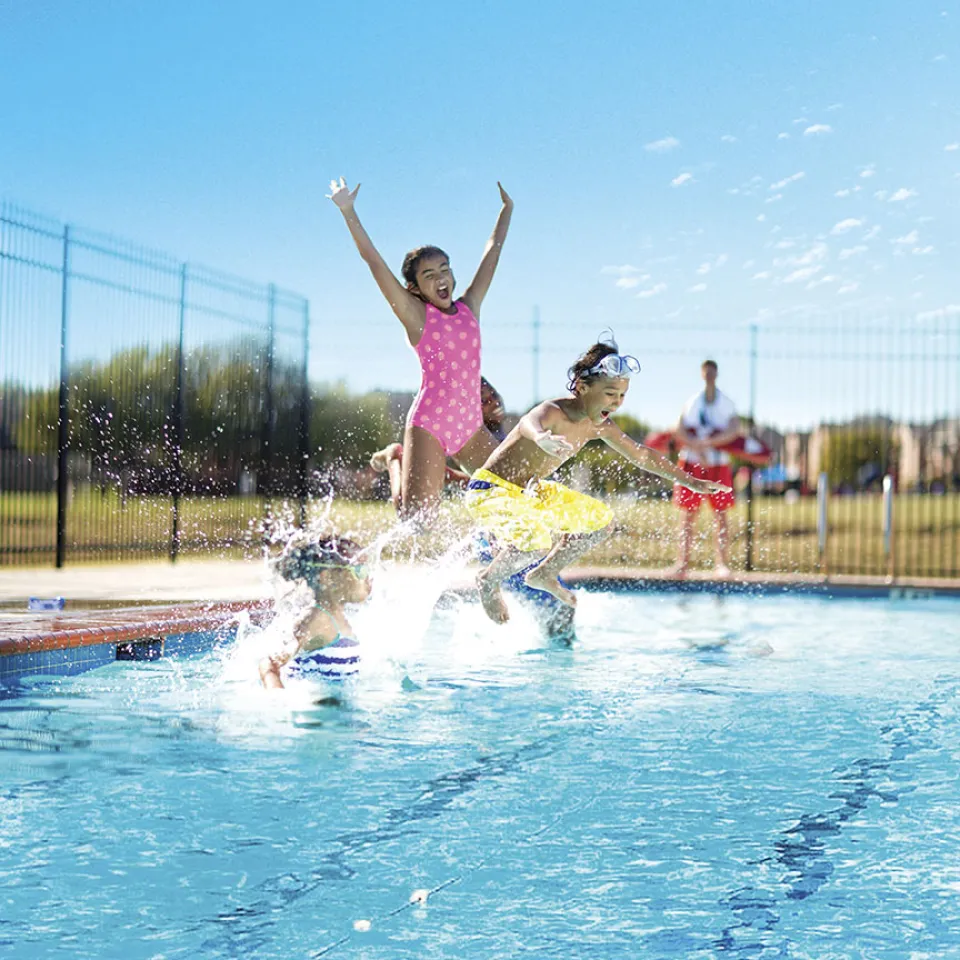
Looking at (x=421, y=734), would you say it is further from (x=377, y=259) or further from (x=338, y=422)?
(x=338, y=422)

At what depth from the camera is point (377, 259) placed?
19.9ft

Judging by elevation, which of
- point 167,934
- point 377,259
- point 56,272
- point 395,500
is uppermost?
point 56,272

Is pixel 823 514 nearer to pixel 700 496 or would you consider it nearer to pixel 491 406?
pixel 700 496

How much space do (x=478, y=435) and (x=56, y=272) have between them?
6.36m

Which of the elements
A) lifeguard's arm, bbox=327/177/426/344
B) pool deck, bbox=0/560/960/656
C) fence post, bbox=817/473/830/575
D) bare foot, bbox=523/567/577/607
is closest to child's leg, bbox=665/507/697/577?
pool deck, bbox=0/560/960/656

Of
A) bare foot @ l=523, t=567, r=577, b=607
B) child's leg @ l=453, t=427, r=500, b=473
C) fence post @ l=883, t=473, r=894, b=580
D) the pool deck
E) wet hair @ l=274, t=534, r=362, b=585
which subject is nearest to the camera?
wet hair @ l=274, t=534, r=362, b=585

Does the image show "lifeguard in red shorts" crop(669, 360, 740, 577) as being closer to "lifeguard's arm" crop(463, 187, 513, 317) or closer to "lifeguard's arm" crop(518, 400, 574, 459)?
"lifeguard's arm" crop(463, 187, 513, 317)

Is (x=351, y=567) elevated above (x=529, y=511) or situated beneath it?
situated beneath

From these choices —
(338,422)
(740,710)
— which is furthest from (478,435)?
(338,422)

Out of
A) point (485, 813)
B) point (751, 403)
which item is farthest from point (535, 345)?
point (485, 813)

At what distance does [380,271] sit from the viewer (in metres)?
6.04

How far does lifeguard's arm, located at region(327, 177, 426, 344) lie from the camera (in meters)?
6.04

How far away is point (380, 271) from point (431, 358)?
49 cm

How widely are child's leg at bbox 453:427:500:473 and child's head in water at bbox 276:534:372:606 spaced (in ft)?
4.16
